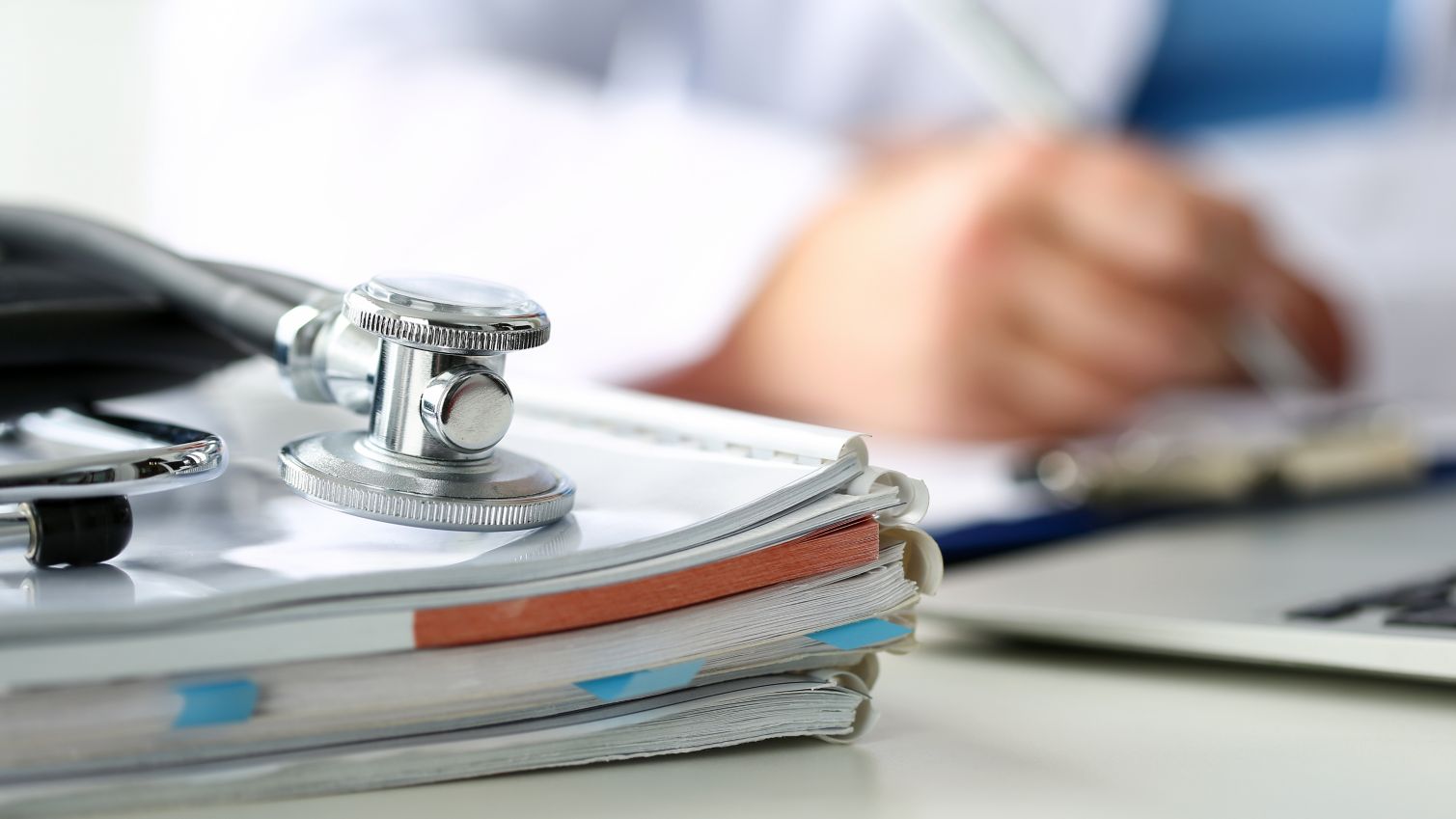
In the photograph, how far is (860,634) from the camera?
0.30 metres

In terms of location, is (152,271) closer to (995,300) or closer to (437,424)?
(437,424)

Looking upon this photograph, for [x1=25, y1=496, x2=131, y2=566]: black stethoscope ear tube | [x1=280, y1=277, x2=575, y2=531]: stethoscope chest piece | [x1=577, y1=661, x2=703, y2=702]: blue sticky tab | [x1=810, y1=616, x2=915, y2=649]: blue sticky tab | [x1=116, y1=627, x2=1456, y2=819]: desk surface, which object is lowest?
[x1=116, y1=627, x2=1456, y2=819]: desk surface

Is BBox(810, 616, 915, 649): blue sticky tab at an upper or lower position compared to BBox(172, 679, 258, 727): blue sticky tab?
upper

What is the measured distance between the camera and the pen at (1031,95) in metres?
0.95

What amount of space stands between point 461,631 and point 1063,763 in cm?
14

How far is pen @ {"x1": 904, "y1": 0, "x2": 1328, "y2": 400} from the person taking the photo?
0.95 meters

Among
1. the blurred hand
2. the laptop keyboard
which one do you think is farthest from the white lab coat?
the laptop keyboard

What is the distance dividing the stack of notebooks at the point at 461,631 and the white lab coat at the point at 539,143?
493mm

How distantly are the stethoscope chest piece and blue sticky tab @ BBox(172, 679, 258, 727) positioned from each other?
0.17ft

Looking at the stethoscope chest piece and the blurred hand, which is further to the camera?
the blurred hand

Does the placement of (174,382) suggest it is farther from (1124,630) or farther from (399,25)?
(399,25)

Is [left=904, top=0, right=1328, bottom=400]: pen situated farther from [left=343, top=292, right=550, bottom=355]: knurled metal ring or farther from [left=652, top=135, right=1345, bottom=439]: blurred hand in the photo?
[left=343, top=292, right=550, bottom=355]: knurled metal ring

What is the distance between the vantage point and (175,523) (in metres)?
0.30

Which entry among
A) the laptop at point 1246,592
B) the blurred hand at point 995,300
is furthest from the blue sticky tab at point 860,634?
the blurred hand at point 995,300
